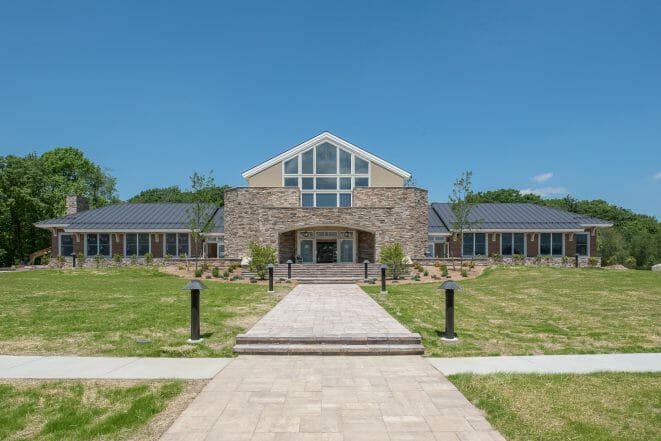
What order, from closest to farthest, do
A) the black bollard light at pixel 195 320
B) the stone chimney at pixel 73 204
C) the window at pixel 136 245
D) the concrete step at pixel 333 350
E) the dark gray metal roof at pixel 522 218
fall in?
1. the concrete step at pixel 333 350
2. the black bollard light at pixel 195 320
3. the dark gray metal roof at pixel 522 218
4. the window at pixel 136 245
5. the stone chimney at pixel 73 204

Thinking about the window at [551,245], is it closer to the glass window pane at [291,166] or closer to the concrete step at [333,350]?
the glass window pane at [291,166]

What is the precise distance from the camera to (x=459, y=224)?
28.9 m

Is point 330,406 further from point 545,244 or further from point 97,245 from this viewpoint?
point 97,245

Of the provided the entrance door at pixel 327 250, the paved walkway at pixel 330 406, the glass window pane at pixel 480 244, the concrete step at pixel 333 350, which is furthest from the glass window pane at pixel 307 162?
the paved walkway at pixel 330 406

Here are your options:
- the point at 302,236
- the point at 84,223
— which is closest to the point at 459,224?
the point at 302,236

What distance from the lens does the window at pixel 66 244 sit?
109 feet

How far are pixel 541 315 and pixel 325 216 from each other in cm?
1859

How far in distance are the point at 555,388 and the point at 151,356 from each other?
721 centimetres

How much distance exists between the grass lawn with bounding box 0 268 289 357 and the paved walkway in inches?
81.5

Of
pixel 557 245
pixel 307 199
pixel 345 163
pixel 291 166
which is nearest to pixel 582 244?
pixel 557 245

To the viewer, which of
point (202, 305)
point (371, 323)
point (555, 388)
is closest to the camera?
point (555, 388)

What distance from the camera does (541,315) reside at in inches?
456

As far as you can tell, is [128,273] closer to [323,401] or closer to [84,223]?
[84,223]

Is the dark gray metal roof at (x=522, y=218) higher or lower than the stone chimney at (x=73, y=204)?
lower
